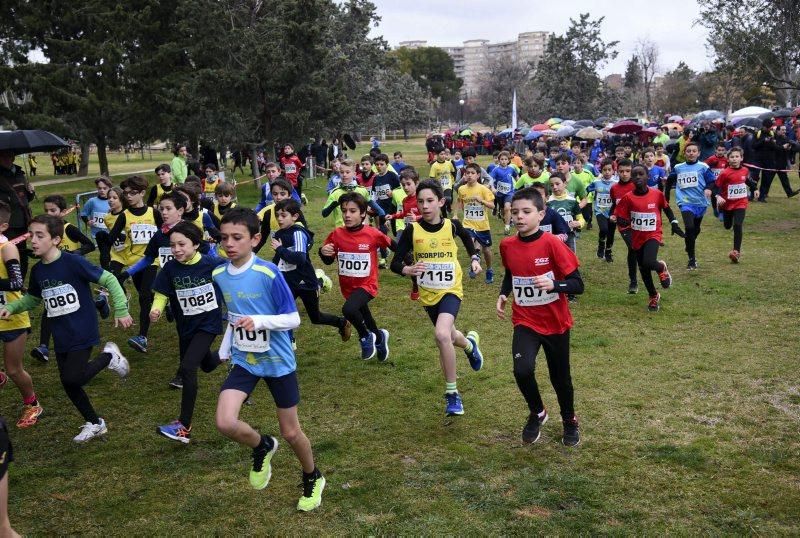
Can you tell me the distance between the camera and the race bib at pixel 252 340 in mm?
4898

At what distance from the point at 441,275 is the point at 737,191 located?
813 cm

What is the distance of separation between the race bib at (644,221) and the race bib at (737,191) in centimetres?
348

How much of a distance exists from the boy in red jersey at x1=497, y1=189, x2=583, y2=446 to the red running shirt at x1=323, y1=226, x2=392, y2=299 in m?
2.25

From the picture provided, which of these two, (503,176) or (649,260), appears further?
(503,176)

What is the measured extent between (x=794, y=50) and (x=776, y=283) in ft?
42.6

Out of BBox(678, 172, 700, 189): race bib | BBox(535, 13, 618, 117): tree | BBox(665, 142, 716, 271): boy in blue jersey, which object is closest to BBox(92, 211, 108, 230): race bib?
BBox(665, 142, 716, 271): boy in blue jersey

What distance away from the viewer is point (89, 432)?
21.5ft

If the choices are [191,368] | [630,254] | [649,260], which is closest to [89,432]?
[191,368]

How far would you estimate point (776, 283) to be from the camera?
1152 cm

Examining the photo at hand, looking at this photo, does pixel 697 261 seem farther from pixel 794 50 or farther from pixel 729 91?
pixel 729 91

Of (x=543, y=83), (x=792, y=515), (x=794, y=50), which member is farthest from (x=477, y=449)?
(x=543, y=83)

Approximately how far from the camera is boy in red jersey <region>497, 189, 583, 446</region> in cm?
575

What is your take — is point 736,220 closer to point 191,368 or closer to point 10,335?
point 191,368

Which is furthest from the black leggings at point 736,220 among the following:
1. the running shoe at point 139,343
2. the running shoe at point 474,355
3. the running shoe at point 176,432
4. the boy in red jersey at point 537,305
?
the running shoe at point 176,432
